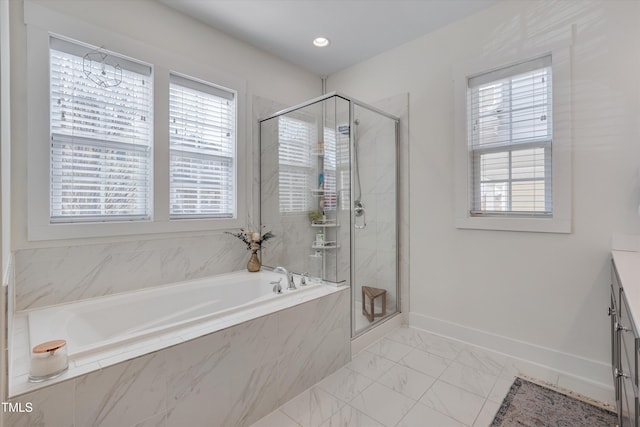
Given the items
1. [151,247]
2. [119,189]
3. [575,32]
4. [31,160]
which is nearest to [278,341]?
[151,247]

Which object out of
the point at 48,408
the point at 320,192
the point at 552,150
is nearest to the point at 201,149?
the point at 320,192

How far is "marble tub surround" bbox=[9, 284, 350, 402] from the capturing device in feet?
4.14

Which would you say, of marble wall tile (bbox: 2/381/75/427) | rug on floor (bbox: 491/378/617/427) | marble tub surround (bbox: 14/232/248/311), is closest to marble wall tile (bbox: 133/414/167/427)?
marble wall tile (bbox: 2/381/75/427)

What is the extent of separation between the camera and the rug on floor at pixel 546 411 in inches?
67.7

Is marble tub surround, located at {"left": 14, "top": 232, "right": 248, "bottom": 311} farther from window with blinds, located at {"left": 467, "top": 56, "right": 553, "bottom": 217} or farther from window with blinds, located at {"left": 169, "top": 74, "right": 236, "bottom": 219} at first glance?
window with blinds, located at {"left": 467, "top": 56, "right": 553, "bottom": 217}

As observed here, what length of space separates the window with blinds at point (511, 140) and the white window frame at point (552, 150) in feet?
0.14

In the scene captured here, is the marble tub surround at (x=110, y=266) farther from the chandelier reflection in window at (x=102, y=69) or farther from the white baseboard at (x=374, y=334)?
the white baseboard at (x=374, y=334)

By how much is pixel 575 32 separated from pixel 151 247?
346cm

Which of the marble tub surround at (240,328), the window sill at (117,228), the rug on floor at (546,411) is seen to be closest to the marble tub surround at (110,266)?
the window sill at (117,228)

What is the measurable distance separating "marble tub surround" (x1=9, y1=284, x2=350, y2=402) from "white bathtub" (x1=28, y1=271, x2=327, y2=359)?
0.9 inches

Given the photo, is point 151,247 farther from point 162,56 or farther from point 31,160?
point 162,56

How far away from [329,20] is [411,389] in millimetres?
2980

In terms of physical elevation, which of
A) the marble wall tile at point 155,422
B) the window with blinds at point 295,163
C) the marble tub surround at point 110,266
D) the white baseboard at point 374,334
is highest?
the window with blinds at point 295,163

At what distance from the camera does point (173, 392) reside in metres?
1.44
